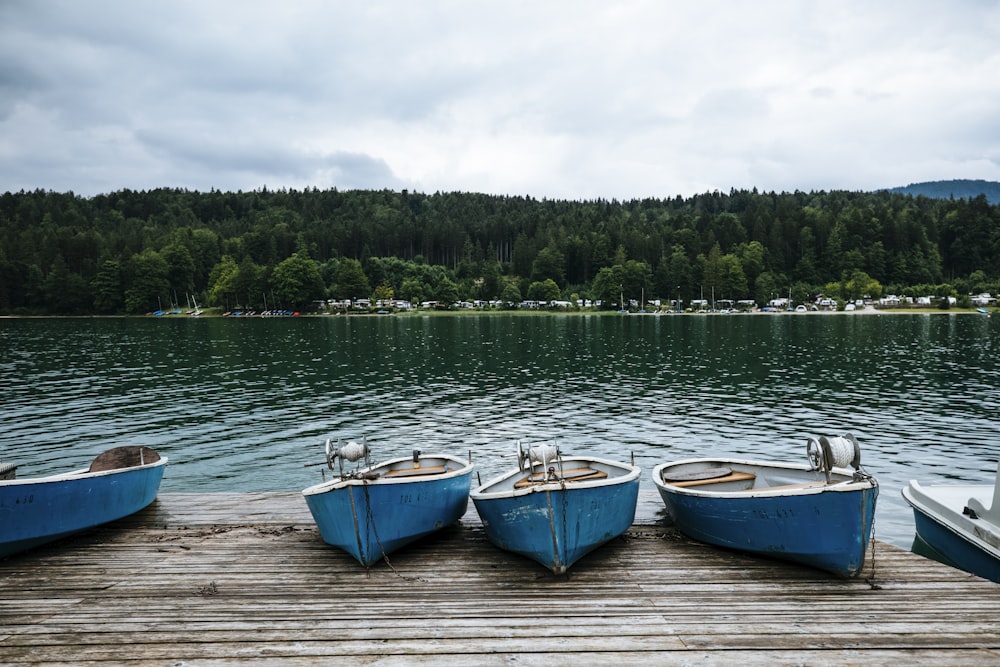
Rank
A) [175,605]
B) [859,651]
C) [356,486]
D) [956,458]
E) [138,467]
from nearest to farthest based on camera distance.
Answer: [859,651], [175,605], [356,486], [138,467], [956,458]

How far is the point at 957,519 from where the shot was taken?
12.8 m

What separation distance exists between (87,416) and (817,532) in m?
39.8

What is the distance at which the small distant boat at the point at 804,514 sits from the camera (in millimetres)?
10319

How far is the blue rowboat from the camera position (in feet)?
38.5

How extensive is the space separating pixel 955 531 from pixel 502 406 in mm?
27852

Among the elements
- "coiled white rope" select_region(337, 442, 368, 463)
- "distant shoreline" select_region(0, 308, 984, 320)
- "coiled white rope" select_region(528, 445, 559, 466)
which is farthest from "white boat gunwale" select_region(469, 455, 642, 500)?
"distant shoreline" select_region(0, 308, 984, 320)

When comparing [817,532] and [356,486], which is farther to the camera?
[356,486]

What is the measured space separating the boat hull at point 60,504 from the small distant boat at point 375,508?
16.6ft

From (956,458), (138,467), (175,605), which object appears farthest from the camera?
(956,458)

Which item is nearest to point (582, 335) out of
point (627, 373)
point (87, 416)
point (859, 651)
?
point (627, 373)

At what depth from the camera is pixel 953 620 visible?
29.4 ft

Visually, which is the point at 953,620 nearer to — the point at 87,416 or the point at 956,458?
the point at 956,458

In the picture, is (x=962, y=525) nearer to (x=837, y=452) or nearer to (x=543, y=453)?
(x=837, y=452)

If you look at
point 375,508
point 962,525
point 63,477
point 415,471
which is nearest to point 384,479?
point 375,508
